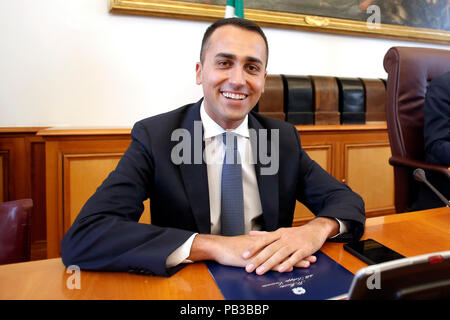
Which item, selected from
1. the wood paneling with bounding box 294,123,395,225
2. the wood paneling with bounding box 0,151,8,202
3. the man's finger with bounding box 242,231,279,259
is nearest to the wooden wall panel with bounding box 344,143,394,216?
the wood paneling with bounding box 294,123,395,225

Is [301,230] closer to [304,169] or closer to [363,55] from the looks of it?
[304,169]

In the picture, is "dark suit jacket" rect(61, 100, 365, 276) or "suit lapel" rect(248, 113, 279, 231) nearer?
"dark suit jacket" rect(61, 100, 365, 276)

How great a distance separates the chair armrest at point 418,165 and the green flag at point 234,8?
145cm

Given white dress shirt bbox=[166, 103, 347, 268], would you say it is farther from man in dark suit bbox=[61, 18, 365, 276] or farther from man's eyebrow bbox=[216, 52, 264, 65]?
A: man's eyebrow bbox=[216, 52, 264, 65]

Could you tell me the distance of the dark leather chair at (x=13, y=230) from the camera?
95 centimetres

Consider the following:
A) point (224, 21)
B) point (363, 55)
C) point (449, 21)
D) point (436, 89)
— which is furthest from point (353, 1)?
point (224, 21)

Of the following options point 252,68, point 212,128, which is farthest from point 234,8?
point 212,128

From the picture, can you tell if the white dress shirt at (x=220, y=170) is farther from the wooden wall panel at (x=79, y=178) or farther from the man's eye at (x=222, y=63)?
the wooden wall panel at (x=79, y=178)

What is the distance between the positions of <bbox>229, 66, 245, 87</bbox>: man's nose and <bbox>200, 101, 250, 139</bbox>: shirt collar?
162 millimetres

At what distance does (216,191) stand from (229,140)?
19cm

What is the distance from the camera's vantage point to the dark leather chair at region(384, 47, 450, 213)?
164 cm

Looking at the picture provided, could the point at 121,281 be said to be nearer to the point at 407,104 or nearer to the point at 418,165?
the point at 418,165

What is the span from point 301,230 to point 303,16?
244cm

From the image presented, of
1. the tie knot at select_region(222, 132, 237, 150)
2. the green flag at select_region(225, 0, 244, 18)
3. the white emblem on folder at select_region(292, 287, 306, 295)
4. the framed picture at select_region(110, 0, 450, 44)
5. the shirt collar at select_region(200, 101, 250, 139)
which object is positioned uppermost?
the framed picture at select_region(110, 0, 450, 44)
